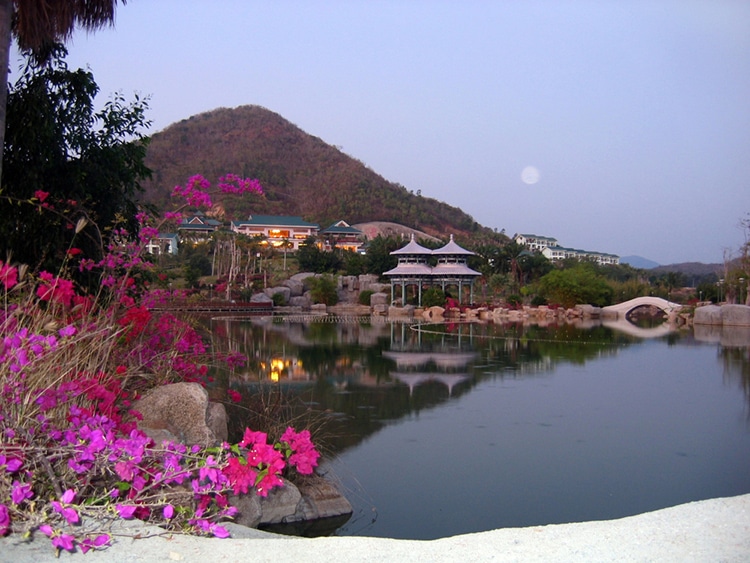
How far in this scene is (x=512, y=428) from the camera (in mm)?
7742

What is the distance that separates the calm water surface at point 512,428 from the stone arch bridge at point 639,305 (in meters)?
14.1

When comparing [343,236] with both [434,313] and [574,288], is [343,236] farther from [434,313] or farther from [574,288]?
[434,313]

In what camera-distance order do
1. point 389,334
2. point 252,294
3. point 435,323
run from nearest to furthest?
1. point 389,334
2. point 435,323
3. point 252,294

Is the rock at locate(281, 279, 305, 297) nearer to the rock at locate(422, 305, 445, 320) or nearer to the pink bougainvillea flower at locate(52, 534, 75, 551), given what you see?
the rock at locate(422, 305, 445, 320)

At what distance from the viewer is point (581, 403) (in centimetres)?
931

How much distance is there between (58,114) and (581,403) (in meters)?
7.08

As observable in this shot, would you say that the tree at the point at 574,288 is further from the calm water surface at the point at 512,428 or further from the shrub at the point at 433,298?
the calm water surface at the point at 512,428

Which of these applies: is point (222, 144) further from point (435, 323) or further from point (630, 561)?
point (630, 561)

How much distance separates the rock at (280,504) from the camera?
4.45 m

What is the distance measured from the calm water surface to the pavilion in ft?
50.2

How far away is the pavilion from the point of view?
101 feet

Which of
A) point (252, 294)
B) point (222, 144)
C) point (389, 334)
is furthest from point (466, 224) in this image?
point (389, 334)

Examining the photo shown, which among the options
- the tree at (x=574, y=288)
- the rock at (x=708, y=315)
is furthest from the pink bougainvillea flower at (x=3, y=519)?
the tree at (x=574, y=288)

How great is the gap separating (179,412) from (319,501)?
1287mm
